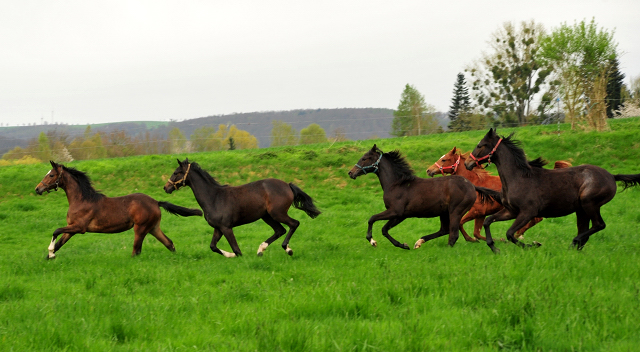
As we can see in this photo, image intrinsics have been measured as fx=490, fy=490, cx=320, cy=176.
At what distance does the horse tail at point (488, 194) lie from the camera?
9.48 metres

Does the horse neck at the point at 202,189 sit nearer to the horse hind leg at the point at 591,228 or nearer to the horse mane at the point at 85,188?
the horse mane at the point at 85,188

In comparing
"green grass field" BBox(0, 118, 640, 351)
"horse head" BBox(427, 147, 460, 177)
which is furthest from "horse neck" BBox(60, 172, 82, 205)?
"horse head" BBox(427, 147, 460, 177)

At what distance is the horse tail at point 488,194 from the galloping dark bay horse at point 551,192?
0.81 m

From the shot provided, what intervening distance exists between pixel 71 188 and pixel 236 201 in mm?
3523

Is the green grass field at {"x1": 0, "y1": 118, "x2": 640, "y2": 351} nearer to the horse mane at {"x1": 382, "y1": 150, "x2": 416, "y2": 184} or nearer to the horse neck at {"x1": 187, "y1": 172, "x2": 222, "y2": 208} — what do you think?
the horse neck at {"x1": 187, "y1": 172, "x2": 222, "y2": 208}

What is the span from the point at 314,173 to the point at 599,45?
17239 mm

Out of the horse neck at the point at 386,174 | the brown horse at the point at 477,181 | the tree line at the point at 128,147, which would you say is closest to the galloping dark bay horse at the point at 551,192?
the brown horse at the point at 477,181

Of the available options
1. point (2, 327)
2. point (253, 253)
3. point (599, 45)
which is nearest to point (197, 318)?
point (2, 327)

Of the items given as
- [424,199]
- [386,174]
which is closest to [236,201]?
[386,174]

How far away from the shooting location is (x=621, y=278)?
5.75 metres

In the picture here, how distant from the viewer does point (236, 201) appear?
9680 mm

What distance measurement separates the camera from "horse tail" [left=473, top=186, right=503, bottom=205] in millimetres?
9477

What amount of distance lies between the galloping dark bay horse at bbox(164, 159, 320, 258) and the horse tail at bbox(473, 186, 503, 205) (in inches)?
134

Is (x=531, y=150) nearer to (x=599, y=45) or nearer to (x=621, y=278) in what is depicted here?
(x=599, y=45)
